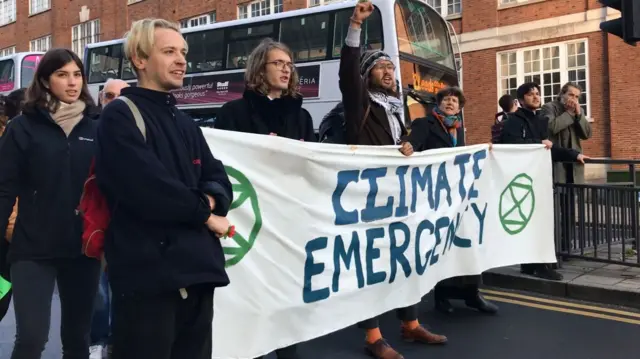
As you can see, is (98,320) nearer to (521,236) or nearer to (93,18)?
(521,236)

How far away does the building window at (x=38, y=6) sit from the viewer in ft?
134

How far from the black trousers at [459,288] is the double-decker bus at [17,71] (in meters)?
17.8

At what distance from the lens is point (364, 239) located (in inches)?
167

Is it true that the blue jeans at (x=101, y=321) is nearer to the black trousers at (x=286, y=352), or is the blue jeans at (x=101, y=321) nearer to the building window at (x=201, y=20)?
the black trousers at (x=286, y=352)

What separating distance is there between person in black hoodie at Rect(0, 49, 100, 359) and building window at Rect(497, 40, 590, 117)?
1973 centimetres

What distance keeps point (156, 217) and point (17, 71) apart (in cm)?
2023

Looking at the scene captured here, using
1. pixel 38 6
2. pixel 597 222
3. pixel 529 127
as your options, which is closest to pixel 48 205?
pixel 529 127

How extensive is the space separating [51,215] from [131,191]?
1.18 meters

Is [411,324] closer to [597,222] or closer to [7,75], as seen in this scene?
[597,222]

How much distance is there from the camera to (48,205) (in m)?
3.17

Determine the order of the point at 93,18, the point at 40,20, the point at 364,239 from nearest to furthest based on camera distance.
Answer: the point at 364,239, the point at 93,18, the point at 40,20

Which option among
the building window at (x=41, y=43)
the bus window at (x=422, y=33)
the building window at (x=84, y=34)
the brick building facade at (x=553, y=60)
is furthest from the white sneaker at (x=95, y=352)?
the building window at (x=41, y=43)

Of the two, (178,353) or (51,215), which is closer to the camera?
(178,353)

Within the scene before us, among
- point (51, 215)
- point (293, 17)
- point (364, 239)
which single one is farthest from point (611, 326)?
point (293, 17)
